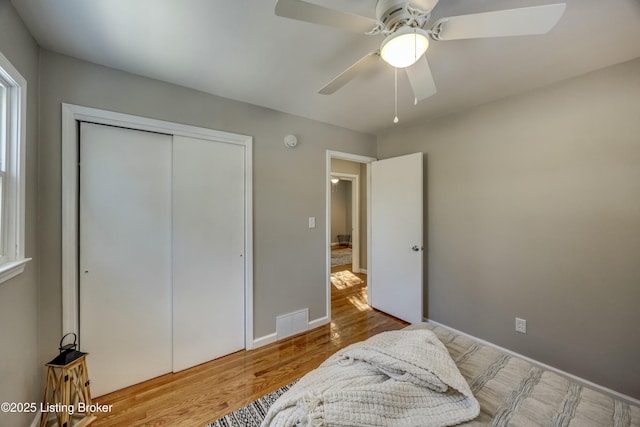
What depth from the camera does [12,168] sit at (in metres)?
1.26

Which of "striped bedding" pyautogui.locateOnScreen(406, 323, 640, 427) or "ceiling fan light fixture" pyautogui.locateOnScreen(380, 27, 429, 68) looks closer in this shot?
"striped bedding" pyautogui.locateOnScreen(406, 323, 640, 427)

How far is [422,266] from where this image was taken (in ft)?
8.80

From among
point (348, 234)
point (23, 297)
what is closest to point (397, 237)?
point (23, 297)

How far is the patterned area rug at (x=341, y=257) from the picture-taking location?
595 centimetres

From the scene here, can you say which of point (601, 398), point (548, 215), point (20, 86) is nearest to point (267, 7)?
point (20, 86)

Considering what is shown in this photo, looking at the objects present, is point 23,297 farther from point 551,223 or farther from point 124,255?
point 551,223

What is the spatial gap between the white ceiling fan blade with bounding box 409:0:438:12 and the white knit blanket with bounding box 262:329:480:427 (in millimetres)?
1437

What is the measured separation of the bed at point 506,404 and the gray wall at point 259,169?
1468mm

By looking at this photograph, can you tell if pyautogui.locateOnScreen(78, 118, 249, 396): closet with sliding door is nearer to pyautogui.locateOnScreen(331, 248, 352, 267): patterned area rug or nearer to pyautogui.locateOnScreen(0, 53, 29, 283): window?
pyautogui.locateOnScreen(0, 53, 29, 283): window

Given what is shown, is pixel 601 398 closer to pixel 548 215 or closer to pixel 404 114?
pixel 548 215

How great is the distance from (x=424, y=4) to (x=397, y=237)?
2307mm

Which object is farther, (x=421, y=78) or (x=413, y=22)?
(x=421, y=78)

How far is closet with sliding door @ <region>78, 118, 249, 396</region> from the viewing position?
1.72 meters

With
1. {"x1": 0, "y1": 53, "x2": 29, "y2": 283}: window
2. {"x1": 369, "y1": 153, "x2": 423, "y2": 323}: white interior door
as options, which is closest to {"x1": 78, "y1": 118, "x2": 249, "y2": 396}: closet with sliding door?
{"x1": 0, "y1": 53, "x2": 29, "y2": 283}: window
